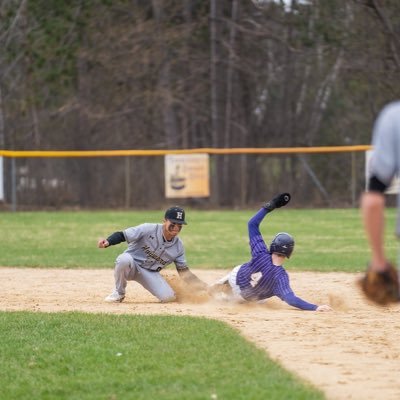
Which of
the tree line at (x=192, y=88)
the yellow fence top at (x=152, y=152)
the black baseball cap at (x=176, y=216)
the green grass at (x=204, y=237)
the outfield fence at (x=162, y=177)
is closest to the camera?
the black baseball cap at (x=176, y=216)

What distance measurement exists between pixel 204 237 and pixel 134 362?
13586 mm

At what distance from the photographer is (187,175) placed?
2805 centimetres

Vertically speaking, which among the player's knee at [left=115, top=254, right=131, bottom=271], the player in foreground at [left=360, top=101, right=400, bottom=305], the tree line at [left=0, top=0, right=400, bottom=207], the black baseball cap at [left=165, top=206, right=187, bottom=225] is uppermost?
the tree line at [left=0, top=0, right=400, bottom=207]

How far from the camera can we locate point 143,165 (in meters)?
28.3

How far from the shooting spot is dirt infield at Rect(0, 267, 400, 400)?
6.61 meters

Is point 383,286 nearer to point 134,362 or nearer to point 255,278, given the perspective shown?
point 134,362

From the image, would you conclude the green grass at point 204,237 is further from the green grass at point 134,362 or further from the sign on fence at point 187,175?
the green grass at point 134,362

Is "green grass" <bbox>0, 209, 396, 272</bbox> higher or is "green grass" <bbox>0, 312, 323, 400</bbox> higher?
"green grass" <bbox>0, 312, 323, 400</bbox>

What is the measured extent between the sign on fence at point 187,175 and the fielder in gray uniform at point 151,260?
53.9ft

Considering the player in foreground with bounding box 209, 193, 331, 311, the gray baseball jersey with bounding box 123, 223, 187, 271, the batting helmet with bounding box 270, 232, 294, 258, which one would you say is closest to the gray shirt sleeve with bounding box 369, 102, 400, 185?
the player in foreground with bounding box 209, 193, 331, 311

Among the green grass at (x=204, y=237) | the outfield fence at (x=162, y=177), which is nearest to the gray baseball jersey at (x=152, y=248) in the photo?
the green grass at (x=204, y=237)

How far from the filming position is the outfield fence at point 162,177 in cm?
2816

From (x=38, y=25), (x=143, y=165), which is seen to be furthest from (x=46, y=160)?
(x=38, y=25)

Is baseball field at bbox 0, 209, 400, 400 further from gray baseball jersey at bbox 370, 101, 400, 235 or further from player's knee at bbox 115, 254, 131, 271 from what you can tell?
gray baseball jersey at bbox 370, 101, 400, 235
